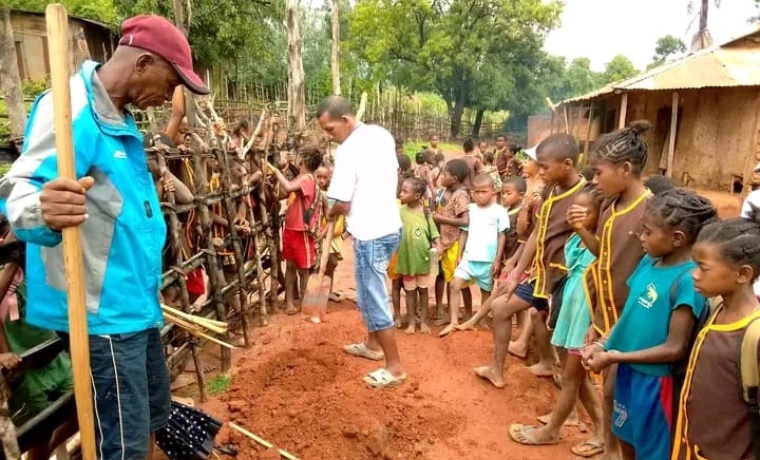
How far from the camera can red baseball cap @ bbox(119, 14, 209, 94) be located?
6.19 feet

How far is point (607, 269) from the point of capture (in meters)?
2.71

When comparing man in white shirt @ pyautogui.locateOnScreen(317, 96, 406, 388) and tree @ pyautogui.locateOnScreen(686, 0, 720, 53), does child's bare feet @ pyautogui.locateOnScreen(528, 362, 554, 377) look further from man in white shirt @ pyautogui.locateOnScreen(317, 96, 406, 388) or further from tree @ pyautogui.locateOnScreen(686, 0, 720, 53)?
tree @ pyautogui.locateOnScreen(686, 0, 720, 53)

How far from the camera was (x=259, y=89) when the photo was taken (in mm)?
24594

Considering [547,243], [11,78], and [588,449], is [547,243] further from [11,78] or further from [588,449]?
[11,78]

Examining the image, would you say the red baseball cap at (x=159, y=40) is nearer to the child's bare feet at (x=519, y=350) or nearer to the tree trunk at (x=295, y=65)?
the child's bare feet at (x=519, y=350)

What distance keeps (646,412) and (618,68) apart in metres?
54.7

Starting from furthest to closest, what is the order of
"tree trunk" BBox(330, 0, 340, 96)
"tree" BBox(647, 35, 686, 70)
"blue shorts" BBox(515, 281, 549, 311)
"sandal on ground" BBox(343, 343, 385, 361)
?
"tree" BBox(647, 35, 686, 70) → "tree trunk" BBox(330, 0, 340, 96) → "sandal on ground" BBox(343, 343, 385, 361) → "blue shorts" BBox(515, 281, 549, 311)

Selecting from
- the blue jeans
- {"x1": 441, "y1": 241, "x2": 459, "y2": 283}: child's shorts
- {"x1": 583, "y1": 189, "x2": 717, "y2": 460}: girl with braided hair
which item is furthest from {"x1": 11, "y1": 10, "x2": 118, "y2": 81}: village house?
{"x1": 583, "y1": 189, "x2": 717, "y2": 460}: girl with braided hair

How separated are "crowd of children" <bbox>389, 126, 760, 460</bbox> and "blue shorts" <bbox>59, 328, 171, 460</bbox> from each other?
6.15 ft

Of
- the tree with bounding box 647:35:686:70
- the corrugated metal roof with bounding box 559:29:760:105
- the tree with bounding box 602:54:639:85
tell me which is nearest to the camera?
the corrugated metal roof with bounding box 559:29:760:105

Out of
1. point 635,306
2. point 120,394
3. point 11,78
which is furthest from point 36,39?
point 635,306

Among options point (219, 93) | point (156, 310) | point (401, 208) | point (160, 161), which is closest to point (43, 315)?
point (156, 310)

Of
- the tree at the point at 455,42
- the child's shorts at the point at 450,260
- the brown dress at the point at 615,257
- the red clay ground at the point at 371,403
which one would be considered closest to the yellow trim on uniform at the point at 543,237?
the brown dress at the point at 615,257

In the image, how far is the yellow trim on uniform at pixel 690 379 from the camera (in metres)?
1.90
